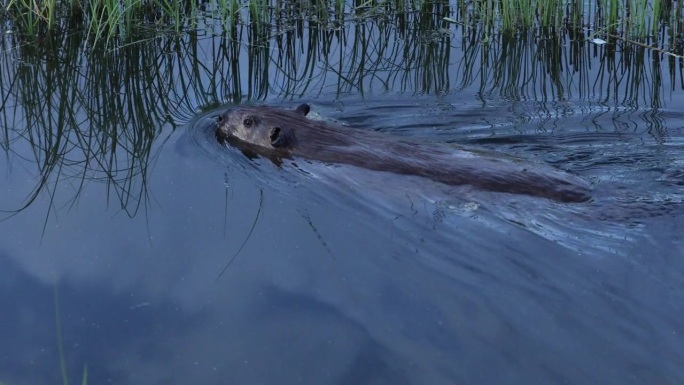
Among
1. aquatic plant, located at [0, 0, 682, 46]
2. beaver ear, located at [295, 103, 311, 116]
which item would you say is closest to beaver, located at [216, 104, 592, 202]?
beaver ear, located at [295, 103, 311, 116]

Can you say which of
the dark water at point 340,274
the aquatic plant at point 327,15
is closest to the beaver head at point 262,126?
the dark water at point 340,274

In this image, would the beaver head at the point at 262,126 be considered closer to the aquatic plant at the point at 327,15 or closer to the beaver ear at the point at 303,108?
the beaver ear at the point at 303,108

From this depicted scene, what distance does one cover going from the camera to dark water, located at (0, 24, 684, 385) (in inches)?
146

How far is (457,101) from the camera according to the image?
644 cm

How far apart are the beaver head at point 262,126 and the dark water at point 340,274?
156 mm

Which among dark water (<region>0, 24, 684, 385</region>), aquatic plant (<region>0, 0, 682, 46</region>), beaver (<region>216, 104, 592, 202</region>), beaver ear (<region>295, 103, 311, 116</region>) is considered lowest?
dark water (<region>0, 24, 684, 385</region>)

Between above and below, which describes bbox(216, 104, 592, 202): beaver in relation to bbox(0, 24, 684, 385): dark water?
above

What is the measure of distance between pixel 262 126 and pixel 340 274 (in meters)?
1.74

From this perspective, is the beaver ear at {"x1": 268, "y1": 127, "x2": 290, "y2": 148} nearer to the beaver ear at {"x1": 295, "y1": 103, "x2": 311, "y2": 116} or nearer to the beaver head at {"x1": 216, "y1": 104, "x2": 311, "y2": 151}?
the beaver head at {"x1": 216, "y1": 104, "x2": 311, "y2": 151}

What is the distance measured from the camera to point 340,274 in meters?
4.31

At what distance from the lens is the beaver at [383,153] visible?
16.3 feet

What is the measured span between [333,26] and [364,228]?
310 centimetres

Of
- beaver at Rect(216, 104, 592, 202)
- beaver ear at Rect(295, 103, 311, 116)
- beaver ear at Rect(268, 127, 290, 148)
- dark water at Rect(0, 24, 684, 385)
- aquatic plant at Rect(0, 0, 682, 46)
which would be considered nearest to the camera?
dark water at Rect(0, 24, 684, 385)

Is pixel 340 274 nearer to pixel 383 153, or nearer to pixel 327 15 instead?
pixel 383 153
